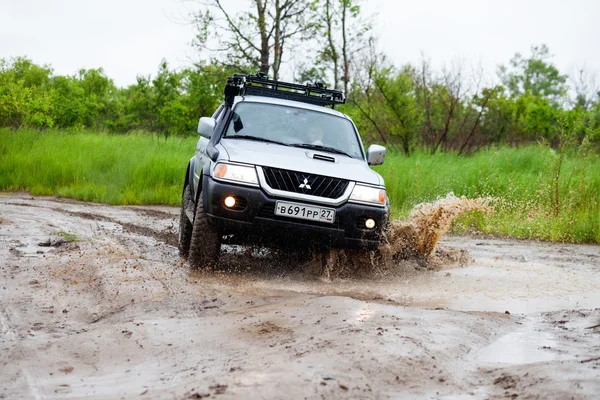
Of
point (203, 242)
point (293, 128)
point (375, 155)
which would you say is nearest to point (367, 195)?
point (375, 155)

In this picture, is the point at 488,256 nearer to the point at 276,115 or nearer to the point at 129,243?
the point at 276,115

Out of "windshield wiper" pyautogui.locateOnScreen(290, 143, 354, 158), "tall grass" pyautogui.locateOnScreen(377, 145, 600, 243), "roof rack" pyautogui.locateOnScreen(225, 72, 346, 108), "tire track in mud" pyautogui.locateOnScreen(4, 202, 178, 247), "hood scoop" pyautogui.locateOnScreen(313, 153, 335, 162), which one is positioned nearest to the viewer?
"hood scoop" pyautogui.locateOnScreen(313, 153, 335, 162)

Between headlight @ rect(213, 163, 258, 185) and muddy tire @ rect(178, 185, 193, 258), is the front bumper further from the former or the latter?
muddy tire @ rect(178, 185, 193, 258)

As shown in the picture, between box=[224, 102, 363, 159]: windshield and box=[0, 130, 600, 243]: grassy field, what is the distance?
582cm

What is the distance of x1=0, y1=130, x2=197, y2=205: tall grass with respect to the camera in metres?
16.7

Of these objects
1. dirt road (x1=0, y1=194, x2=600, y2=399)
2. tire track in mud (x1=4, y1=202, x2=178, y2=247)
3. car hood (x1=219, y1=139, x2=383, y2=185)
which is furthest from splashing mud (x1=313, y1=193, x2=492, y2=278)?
tire track in mud (x1=4, y1=202, x2=178, y2=247)

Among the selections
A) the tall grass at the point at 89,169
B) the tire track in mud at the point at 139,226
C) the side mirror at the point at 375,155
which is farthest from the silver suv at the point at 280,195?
the tall grass at the point at 89,169

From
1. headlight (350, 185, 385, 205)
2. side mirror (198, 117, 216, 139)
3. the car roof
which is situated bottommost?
headlight (350, 185, 385, 205)

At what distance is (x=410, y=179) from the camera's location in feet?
56.0

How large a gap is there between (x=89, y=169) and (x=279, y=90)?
397 inches

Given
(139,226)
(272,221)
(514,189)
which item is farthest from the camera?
(514,189)

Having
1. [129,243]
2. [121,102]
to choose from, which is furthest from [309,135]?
[121,102]

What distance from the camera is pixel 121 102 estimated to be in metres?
53.8

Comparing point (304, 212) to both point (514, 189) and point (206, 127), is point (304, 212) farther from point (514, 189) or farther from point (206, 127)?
point (514, 189)
